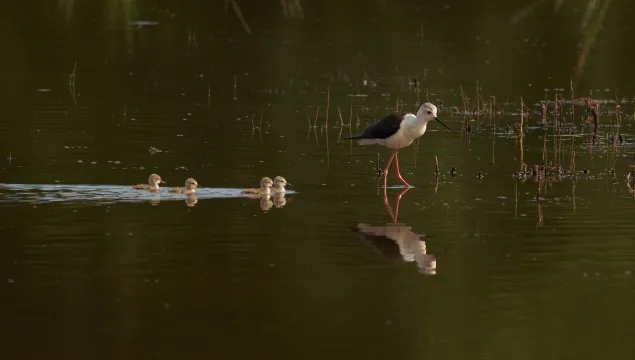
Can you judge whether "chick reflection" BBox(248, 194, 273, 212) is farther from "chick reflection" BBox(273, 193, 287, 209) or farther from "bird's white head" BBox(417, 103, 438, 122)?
"bird's white head" BBox(417, 103, 438, 122)

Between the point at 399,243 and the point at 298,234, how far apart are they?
95cm

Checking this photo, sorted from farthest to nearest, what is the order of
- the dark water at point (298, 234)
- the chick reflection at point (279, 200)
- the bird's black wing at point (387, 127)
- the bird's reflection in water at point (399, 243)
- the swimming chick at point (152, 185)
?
the bird's black wing at point (387, 127), the swimming chick at point (152, 185), the chick reflection at point (279, 200), the bird's reflection in water at point (399, 243), the dark water at point (298, 234)

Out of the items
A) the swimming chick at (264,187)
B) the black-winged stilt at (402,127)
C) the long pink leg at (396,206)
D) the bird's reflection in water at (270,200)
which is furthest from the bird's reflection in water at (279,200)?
the black-winged stilt at (402,127)

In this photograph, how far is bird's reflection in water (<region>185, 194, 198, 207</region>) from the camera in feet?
44.9

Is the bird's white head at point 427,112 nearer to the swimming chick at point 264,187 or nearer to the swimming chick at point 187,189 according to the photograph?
the swimming chick at point 264,187

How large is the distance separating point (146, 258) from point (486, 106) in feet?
38.7

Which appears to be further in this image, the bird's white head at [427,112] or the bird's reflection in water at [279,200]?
the bird's white head at [427,112]

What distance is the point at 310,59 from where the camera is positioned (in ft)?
94.1

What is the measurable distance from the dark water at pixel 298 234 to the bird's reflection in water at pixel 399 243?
0.03 m

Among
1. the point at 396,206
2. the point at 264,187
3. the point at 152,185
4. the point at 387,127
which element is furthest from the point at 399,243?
the point at 387,127

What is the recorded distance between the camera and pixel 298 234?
1202 centimetres

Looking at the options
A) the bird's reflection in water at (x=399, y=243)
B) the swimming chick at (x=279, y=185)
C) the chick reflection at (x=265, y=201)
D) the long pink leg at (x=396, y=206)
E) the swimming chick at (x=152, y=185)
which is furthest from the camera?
the swimming chick at (x=279, y=185)

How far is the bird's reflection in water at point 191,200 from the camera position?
44.9 ft

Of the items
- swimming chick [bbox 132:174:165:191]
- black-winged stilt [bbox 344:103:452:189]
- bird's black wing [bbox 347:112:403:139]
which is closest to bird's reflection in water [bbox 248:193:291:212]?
swimming chick [bbox 132:174:165:191]
